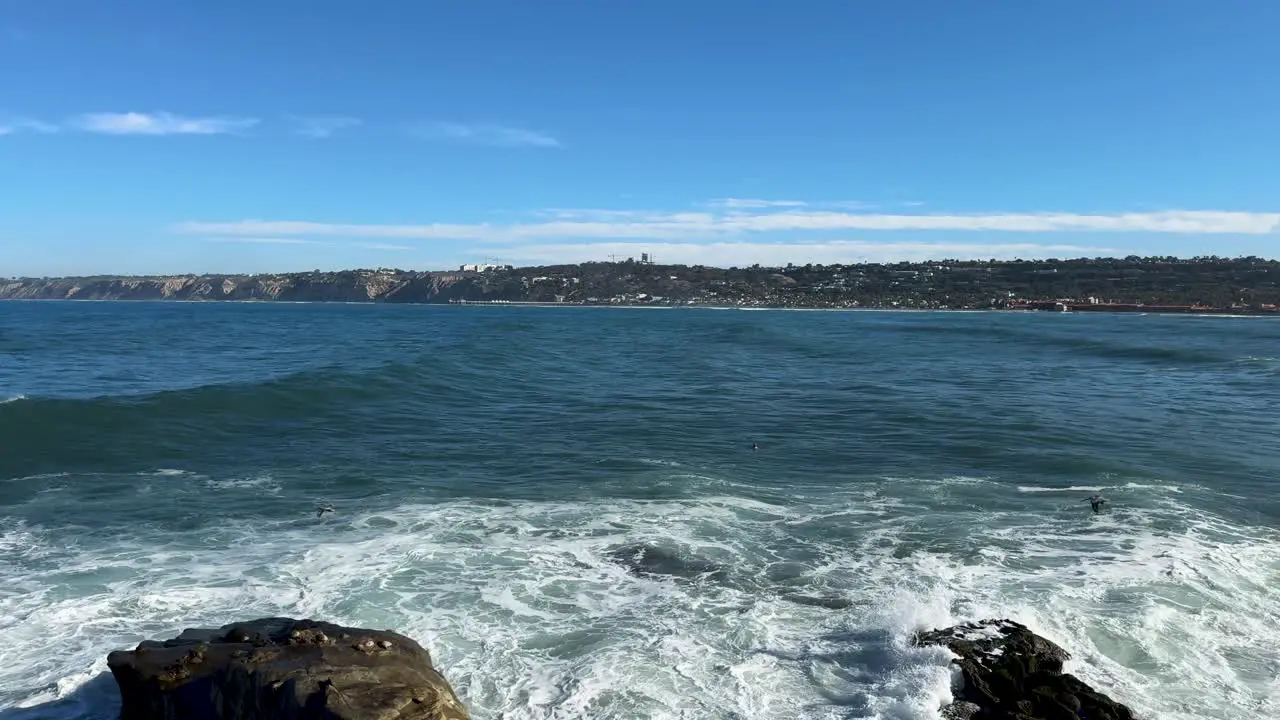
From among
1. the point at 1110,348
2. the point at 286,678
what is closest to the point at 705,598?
the point at 286,678

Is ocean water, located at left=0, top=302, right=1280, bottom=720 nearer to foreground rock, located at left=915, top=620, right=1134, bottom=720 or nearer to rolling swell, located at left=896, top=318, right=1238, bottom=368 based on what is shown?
foreground rock, located at left=915, top=620, right=1134, bottom=720

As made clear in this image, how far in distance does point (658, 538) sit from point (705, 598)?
2.50 m

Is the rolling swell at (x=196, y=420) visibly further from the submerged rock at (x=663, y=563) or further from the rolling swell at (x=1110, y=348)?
the rolling swell at (x=1110, y=348)

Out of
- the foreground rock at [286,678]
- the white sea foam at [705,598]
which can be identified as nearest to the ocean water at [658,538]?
the white sea foam at [705,598]

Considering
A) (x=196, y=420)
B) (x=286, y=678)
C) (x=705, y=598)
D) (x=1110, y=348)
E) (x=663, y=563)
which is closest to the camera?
(x=286, y=678)

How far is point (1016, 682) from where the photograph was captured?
7.49 m

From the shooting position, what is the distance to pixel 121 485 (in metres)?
15.9

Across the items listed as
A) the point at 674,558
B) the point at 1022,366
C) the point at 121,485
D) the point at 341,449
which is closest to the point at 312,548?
the point at 674,558

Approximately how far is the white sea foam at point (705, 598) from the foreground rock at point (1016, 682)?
9.6 inches

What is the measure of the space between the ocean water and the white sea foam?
0.16 feet

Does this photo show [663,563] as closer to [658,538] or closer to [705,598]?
[658,538]

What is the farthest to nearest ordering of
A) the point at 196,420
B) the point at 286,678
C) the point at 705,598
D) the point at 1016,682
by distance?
the point at 196,420, the point at 705,598, the point at 1016,682, the point at 286,678

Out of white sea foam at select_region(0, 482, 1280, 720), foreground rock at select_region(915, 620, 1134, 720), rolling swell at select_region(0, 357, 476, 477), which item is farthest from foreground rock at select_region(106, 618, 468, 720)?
rolling swell at select_region(0, 357, 476, 477)

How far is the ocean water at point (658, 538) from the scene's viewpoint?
8.16m
